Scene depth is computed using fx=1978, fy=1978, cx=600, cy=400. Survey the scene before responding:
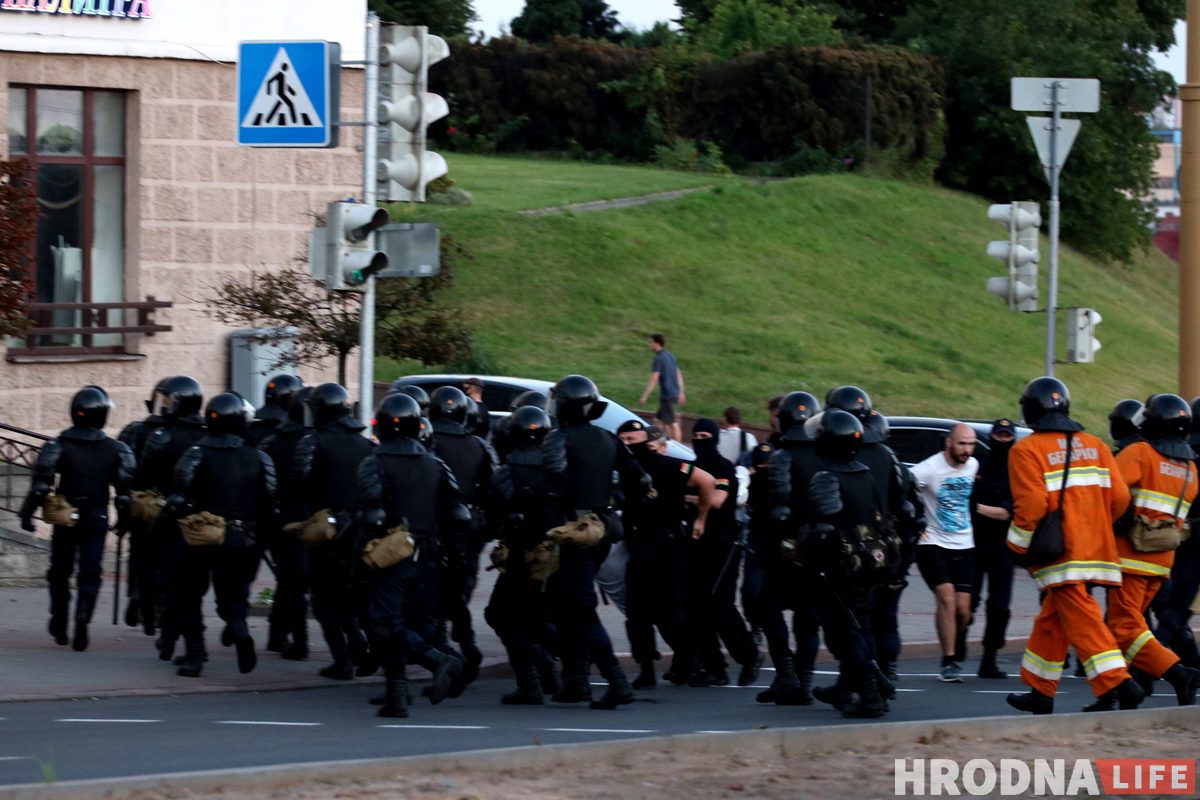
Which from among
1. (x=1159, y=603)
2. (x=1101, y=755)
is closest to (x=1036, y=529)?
(x=1101, y=755)

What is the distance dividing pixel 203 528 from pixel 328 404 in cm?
104

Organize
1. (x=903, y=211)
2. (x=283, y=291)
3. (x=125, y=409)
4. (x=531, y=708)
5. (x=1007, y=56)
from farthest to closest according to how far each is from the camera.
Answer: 1. (x=1007, y=56)
2. (x=903, y=211)
3. (x=125, y=409)
4. (x=283, y=291)
5. (x=531, y=708)

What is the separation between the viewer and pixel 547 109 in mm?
60656

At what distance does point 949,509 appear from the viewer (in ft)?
42.2

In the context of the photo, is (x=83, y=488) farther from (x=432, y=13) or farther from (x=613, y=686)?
(x=432, y=13)

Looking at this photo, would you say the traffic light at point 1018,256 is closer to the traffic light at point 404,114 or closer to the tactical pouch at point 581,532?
the traffic light at point 404,114

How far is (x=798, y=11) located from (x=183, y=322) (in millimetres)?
46367

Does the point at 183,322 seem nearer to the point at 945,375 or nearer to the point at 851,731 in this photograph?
the point at 851,731

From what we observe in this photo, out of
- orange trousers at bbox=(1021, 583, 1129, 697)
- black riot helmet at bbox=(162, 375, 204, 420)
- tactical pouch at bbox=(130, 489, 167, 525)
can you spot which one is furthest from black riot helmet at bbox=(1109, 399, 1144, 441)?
tactical pouch at bbox=(130, 489, 167, 525)

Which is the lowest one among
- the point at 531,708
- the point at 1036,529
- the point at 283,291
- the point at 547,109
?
the point at 531,708

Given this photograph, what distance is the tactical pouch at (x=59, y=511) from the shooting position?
12.7 metres

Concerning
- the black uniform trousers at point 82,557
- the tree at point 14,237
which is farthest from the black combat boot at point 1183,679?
the tree at point 14,237

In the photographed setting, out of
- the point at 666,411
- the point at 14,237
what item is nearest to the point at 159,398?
the point at 14,237

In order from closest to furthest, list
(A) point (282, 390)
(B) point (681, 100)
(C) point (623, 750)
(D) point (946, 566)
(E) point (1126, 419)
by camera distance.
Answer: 1. (C) point (623, 750)
2. (E) point (1126, 419)
3. (D) point (946, 566)
4. (A) point (282, 390)
5. (B) point (681, 100)
